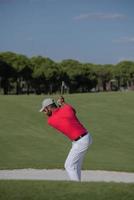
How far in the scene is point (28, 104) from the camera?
35.3 meters

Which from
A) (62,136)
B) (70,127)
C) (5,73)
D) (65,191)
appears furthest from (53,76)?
(65,191)

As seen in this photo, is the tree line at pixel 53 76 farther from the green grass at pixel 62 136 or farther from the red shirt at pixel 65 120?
the red shirt at pixel 65 120

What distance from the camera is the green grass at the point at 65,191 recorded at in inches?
307

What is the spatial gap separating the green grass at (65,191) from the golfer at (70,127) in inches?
62.1

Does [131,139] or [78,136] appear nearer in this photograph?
[78,136]

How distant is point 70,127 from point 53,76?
80.1 meters

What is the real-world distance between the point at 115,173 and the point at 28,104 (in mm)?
20618

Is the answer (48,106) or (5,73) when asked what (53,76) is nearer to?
(5,73)

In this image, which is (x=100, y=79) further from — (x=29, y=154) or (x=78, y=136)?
(x=78, y=136)

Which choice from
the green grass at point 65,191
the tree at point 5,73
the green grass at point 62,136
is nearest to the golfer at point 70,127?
the green grass at point 65,191

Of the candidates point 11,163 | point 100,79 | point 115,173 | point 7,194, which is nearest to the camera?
point 7,194

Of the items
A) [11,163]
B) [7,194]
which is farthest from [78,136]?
[11,163]

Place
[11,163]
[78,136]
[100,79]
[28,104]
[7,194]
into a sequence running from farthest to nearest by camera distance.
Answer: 1. [100,79]
2. [28,104]
3. [11,163]
4. [78,136]
5. [7,194]

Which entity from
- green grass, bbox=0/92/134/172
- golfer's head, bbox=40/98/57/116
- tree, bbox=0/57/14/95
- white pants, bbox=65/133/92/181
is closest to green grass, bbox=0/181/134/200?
white pants, bbox=65/133/92/181
